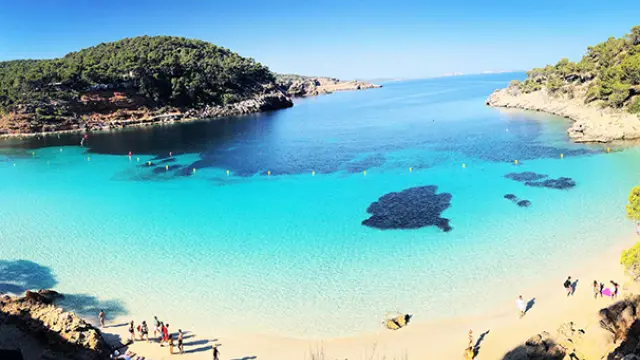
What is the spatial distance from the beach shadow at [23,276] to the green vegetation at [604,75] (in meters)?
65.5

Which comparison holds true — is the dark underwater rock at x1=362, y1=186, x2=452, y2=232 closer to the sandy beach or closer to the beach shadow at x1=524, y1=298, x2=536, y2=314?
the beach shadow at x1=524, y1=298, x2=536, y2=314

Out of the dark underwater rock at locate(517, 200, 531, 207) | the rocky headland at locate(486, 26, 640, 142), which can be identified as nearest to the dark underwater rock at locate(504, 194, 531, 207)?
the dark underwater rock at locate(517, 200, 531, 207)

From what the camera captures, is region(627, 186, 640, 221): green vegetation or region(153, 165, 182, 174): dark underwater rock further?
region(153, 165, 182, 174): dark underwater rock

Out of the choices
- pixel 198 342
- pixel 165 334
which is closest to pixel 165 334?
pixel 165 334

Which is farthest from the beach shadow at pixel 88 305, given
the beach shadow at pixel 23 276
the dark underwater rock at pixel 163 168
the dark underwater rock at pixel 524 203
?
the dark underwater rock at pixel 163 168

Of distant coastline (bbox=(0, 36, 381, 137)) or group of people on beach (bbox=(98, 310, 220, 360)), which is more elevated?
distant coastline (bbox=(0, 36, 381, 137))

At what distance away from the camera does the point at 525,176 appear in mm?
39750

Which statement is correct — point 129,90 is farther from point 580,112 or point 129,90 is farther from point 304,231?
point 580,112

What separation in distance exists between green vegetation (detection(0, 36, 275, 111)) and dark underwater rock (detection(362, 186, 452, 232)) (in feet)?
286

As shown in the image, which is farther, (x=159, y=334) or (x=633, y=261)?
(x=159, y=334)

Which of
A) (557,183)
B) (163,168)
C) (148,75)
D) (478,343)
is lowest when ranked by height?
(478,343)

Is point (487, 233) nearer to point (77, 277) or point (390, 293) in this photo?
point (390, 293)

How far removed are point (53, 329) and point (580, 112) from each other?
7944cm

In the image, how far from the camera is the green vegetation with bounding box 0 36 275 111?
9244 centimetres
